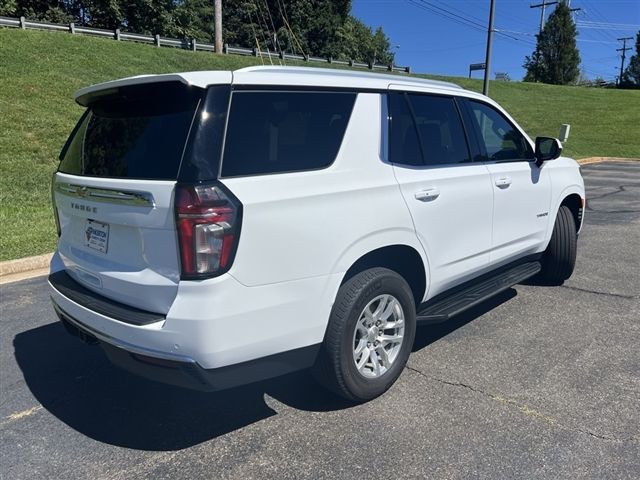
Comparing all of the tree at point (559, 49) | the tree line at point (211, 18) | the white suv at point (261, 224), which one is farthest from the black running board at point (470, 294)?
the tree at point (559, 49)

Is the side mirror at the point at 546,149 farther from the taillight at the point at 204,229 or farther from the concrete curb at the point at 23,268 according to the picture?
the concrete curb at the point at 23,268

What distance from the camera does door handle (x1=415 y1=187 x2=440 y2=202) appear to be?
3.38 m

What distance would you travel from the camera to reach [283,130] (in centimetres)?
280

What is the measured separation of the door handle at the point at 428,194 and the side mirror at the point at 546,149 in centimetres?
170

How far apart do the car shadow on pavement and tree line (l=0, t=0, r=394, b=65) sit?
3060cm

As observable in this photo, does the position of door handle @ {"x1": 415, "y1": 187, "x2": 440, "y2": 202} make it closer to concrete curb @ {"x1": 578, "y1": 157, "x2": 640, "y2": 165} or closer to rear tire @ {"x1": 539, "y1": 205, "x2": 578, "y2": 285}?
rear tire @ {"x1": 539, "y1": 205, "x2": 578, "y2": 285}

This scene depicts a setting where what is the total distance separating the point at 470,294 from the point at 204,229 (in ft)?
7.58

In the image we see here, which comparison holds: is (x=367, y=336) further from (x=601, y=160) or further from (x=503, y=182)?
(x=601, y=160)

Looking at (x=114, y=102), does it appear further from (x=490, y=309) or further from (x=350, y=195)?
(x=490, y=309)

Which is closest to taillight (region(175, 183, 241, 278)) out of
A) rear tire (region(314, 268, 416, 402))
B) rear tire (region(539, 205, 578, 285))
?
rear tire (region(314, 268, 416, 402))

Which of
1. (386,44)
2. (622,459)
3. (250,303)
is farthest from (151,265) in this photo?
(386,44)

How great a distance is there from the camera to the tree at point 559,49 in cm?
5719

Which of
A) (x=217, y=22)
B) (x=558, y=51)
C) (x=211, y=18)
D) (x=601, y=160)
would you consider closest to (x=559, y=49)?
(x=558, y=51)

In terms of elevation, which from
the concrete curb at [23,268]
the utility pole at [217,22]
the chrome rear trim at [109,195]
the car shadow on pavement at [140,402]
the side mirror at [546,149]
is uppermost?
the utility pole at [217,22]
